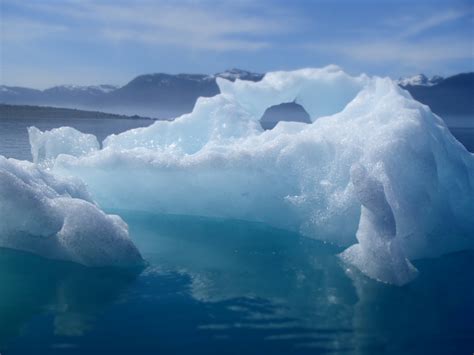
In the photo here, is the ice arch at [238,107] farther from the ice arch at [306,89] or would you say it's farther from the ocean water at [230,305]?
the ocean water at [230,305]

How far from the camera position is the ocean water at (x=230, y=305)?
15.8ft

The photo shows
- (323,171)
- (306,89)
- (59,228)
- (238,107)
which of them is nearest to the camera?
(59,228)

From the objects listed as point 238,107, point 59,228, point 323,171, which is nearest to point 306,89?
point 238,107

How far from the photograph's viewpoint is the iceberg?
22.6 feet

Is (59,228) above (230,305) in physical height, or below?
above

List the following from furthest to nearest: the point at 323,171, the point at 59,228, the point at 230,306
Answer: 1. the point at 323,171
2. the point at 59,228
3. the point at 230,306

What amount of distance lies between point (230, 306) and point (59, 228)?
9.01ft

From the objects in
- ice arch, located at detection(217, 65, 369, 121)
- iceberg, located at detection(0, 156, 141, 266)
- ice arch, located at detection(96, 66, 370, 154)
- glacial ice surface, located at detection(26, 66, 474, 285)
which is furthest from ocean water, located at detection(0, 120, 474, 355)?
ice arch, located at detection(217, 65, 369, 121)

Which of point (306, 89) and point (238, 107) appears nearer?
point (306, 89)

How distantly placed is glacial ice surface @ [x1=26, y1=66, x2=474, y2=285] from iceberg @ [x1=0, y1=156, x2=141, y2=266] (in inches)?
119

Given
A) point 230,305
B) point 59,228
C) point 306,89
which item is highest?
point 306,89

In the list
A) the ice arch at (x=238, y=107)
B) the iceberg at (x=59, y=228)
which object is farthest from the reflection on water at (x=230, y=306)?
the ice arch at (x=238, y=107)

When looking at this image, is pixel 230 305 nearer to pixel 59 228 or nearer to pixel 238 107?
pixel 59 228

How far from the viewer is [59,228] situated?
706 cm
